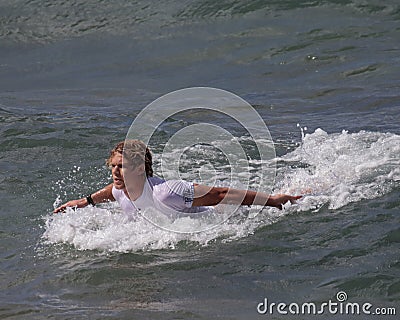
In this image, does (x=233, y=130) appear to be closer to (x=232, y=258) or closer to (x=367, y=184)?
(x=367, y=184)

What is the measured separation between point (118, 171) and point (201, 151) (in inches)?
107

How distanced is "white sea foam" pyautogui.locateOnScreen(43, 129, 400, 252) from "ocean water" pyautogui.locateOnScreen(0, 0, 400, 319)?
0.02 m

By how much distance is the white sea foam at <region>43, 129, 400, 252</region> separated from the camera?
22.1 ft

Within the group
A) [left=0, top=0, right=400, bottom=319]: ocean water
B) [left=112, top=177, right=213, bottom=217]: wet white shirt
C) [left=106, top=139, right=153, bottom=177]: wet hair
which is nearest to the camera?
[left=0, top=0, right=400, bottom=319]: ocean water

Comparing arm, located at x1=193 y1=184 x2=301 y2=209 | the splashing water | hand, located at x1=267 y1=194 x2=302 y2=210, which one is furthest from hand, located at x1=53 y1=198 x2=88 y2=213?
the splashing water

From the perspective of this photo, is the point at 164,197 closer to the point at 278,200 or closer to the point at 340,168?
the point at 278,200

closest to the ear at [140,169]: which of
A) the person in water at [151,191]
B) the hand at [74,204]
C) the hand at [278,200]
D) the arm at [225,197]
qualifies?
the person in water at [151,191]

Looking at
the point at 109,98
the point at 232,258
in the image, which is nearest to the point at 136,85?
the point at 109,98

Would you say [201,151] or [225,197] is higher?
[201,151]

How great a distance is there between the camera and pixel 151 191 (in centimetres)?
655

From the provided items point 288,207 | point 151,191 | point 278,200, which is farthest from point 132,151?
point 288,207

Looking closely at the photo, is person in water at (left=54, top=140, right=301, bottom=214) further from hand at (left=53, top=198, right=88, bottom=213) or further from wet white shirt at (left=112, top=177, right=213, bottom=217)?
hand at (left=53, top=198, right=88, bottom=213)

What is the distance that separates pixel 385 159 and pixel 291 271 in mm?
2508

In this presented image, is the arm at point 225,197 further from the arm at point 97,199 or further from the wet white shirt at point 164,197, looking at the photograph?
the arm at point 97,199
